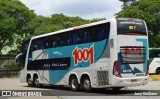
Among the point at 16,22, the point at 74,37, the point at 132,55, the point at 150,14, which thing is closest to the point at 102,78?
the point at 132,55

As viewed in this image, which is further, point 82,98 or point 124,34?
point 124,34

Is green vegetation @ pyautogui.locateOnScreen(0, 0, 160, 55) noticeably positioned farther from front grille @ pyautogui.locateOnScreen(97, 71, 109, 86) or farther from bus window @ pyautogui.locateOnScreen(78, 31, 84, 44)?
front grille @ pyautogui.locateOnScreen(97, 71, 109, 86)

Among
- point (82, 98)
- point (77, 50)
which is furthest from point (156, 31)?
point (82, 98)

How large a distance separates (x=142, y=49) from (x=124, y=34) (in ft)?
4.15

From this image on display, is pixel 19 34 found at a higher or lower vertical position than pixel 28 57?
higher

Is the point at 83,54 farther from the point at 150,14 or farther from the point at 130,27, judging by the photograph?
the point at 150,14

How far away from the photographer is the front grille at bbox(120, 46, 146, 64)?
715 inches

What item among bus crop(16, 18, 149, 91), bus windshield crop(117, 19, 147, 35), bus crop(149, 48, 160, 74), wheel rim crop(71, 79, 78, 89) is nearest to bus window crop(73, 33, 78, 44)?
bus crop(16, 18, 149, 91)

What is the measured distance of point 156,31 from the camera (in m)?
49.0

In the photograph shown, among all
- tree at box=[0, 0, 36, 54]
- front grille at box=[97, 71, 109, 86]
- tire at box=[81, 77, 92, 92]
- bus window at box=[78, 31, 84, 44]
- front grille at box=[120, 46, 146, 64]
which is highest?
tree at box=[0, 0, 36, 54]

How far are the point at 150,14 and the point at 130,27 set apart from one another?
31.9 meters

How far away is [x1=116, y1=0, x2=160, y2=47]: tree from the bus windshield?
2926 cm

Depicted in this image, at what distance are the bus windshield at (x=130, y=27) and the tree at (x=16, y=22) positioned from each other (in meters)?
27.3

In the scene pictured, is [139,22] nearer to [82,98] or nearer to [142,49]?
[142,49]
